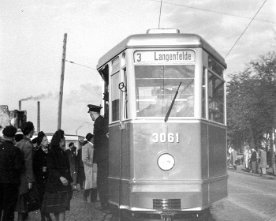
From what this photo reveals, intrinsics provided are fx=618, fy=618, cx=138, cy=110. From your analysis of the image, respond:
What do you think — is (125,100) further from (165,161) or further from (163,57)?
(165,161)

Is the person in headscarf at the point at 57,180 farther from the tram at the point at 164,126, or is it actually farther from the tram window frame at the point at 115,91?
the tram window frame at the point at 115,91

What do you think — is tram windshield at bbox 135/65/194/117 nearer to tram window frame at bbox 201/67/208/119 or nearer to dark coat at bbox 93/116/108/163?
tram window frame at bbox 201/67/208/119

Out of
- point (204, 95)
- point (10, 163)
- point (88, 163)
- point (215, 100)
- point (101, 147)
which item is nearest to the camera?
point (10, 163)

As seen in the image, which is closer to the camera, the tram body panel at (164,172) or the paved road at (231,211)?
the tram body panel at (164,172)

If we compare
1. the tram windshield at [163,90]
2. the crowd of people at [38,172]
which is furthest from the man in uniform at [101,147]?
the tram windshield at [163,90]

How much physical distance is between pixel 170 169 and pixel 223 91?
283cm

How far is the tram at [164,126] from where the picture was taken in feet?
31.6

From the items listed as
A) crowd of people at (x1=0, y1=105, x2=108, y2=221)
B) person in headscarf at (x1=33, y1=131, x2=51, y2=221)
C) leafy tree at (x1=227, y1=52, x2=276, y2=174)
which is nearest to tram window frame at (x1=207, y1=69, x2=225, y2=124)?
crowd of people at (x1=0, y1=105, x2=108, y2=221)

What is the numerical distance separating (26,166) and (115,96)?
1.95 meters

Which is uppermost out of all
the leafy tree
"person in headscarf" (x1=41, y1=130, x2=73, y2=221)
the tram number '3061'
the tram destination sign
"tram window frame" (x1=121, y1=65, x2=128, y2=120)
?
the leafy tree

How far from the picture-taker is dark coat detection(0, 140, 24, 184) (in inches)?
380

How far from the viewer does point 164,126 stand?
32.3 feet

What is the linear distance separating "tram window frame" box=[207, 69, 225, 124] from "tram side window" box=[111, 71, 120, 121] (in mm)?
1567

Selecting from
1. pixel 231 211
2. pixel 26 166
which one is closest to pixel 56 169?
pixel 26 166
